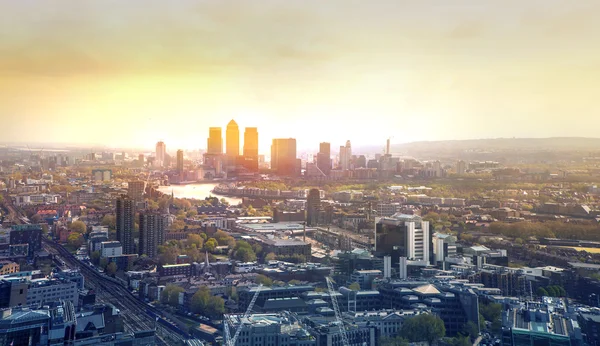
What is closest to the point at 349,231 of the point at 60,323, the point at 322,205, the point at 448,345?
the point at 322,205

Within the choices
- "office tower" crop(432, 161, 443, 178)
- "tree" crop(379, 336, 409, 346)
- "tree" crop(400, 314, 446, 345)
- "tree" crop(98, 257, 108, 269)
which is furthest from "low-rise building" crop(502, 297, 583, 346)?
"office tower" crop(432, 161, 443, 178)

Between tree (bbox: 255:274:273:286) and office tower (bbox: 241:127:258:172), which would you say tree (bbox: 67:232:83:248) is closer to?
tree (bbox: 255:274:273:286)

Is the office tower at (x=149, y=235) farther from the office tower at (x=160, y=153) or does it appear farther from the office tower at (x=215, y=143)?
the office tower at (x=215, y=143)

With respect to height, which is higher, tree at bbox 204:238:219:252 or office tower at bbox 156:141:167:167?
office tower at bbox 156:141:167:167

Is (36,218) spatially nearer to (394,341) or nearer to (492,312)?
(394,341)

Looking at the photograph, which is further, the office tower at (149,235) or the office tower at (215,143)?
the office tower at (215,143)

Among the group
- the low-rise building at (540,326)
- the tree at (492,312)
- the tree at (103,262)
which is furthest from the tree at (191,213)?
the low-rise building at (540,326)
